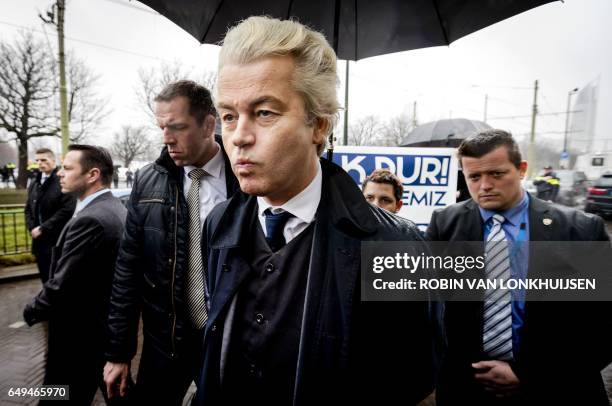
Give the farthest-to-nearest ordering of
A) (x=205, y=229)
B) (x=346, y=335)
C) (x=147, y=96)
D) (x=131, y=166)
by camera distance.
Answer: (x=131, y=166) → (x=147, y=96) → (x=205, y=229) → (x=346, y=335)

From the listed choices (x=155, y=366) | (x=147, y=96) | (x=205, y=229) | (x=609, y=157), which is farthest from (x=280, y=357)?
(x=609, y=157)

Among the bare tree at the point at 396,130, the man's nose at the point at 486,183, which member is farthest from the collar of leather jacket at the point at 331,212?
the bare tree at the point at 396,130

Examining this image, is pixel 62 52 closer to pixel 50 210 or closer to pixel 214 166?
pixel 50 210

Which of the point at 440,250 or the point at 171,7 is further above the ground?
the point at 171,7

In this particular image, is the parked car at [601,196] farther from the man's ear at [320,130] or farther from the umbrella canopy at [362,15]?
the man's ear at [320,130]

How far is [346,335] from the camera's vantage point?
1.16 metres

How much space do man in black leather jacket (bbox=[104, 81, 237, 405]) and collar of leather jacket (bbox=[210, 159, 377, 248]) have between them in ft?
3.10

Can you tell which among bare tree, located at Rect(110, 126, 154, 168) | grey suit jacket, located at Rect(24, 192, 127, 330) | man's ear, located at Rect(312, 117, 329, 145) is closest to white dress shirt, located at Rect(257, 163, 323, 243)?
man's ear, located at Rect(312, 117, 329, 145)

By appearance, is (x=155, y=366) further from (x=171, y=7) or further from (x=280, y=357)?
(x=171, y=7)

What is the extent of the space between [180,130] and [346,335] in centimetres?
188

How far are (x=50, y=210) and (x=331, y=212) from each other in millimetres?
5812

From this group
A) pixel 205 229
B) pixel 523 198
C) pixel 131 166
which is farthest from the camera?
pixel 131 166

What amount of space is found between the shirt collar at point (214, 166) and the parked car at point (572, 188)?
63.8ft

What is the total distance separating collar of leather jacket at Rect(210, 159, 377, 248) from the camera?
4.17 feet
